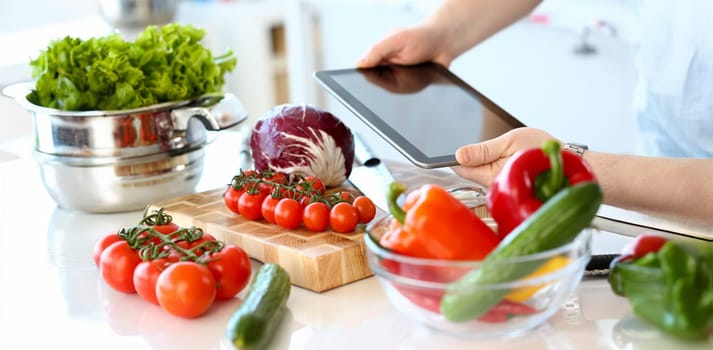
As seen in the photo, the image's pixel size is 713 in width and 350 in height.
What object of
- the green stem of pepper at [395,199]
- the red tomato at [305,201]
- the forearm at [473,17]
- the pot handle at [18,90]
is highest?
the forearm at [473,17]

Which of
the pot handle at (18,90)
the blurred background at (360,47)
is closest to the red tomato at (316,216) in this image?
the pot handle at (18,90)

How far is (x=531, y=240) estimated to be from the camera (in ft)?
2.98

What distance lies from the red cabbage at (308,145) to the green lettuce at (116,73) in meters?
0.17

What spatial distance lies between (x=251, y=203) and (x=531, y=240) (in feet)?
1.71

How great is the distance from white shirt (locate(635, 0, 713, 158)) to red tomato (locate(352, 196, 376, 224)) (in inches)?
29.5

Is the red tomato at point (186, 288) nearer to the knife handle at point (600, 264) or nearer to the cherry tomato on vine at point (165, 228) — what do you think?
the cherry tomato on vine at point (165, 228)

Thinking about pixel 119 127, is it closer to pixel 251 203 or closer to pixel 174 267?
pixel 251 203

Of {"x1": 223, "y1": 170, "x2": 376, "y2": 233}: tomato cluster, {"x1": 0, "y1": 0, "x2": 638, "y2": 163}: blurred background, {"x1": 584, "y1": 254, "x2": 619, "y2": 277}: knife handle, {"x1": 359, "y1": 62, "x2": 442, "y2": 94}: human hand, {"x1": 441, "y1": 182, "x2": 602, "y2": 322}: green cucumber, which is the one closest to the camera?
{"x1": 441, "y1": 182, "x2": 602, "y2": 322}: green cucumber

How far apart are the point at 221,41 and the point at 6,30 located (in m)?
0.86

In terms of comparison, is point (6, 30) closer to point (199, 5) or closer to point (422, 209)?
point (199, 5)

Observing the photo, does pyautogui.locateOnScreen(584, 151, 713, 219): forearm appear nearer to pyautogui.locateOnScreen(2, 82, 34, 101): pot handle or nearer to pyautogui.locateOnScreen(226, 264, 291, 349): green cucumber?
pyautogui.locateOnScreen(226, 264, 291, 349): green cucumber

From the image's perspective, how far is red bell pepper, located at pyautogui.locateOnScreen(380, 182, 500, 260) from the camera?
3.14ft

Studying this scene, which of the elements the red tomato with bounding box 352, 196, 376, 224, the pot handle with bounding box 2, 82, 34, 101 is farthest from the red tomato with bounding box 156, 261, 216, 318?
the pot handle with bounding box 2, 82, 34, 101

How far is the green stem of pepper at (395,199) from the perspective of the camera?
97 cm
